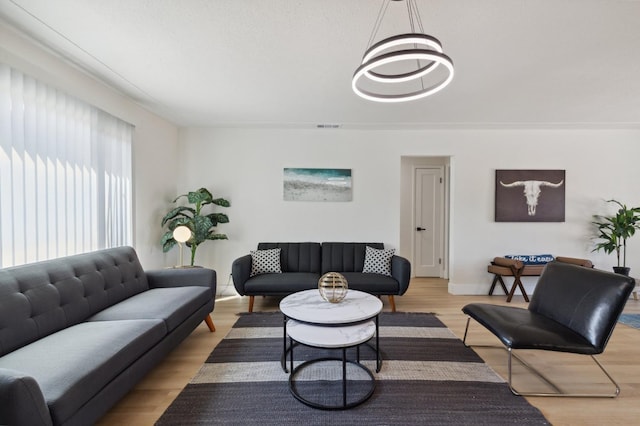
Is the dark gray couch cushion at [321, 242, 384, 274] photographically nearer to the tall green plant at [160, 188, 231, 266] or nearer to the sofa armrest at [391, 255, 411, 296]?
the sofa armrest at [391, 255, 411, 296]

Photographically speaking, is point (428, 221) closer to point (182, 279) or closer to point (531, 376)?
point (531, 376)

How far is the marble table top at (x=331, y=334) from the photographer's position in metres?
1.60

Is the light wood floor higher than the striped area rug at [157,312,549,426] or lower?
lower

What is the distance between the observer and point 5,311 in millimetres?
1437

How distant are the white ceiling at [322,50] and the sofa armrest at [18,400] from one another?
→ 191 centimetres

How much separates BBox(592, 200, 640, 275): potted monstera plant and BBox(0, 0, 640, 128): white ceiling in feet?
4.33

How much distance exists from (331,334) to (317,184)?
8.17ft

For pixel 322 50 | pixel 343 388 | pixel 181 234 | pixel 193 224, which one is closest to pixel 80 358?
pixel 343 388

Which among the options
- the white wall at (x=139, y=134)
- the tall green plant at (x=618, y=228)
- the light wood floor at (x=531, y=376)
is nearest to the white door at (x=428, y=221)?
the light wood floor at (x=531, y=376)

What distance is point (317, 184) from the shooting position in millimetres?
3881

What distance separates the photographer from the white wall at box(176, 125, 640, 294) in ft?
12.6

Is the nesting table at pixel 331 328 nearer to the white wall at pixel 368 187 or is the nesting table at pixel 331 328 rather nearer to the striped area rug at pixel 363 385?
the striped area rug at pixel 363 385

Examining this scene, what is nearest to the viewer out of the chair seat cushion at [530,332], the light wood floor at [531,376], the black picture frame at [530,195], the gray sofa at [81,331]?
the gray sofa at [81,331]

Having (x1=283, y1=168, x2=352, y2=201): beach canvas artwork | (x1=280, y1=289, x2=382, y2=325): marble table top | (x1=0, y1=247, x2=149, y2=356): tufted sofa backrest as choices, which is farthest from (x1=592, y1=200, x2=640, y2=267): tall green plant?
(x1=0, y1=247, x2=149, y2=356): tufted sofa backrest
